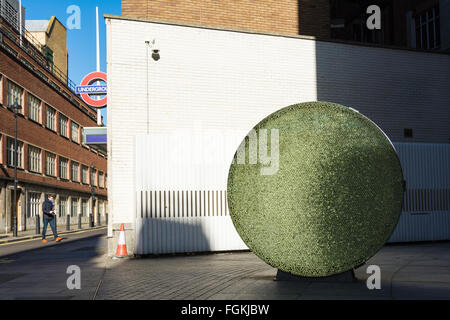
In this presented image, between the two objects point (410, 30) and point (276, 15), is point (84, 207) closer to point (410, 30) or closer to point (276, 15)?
point (410, 30)

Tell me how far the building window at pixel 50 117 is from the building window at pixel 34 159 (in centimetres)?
326

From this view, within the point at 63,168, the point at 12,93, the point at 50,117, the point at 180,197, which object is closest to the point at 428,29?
the point at 180,197

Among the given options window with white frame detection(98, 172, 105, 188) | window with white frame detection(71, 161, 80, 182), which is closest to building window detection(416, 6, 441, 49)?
window with white frame detection(71, 161, 80, 182)

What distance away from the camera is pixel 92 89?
61.5ft

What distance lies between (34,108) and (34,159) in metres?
3.87

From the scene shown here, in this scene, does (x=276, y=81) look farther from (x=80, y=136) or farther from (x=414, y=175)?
(x=80, y=136)

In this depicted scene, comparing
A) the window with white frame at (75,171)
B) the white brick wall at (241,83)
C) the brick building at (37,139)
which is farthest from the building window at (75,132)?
the white brick wall at (241,83)

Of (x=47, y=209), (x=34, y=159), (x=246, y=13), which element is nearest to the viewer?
(x=246, y=13)

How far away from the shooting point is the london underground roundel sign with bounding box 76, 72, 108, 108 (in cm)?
1770

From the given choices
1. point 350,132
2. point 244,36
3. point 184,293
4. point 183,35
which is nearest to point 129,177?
point 183,35

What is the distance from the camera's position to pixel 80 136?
5178 cm

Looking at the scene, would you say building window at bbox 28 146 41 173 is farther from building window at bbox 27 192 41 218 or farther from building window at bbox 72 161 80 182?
building window at bbox 72 161 80 182

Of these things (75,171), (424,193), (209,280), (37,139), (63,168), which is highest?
(37,139)
